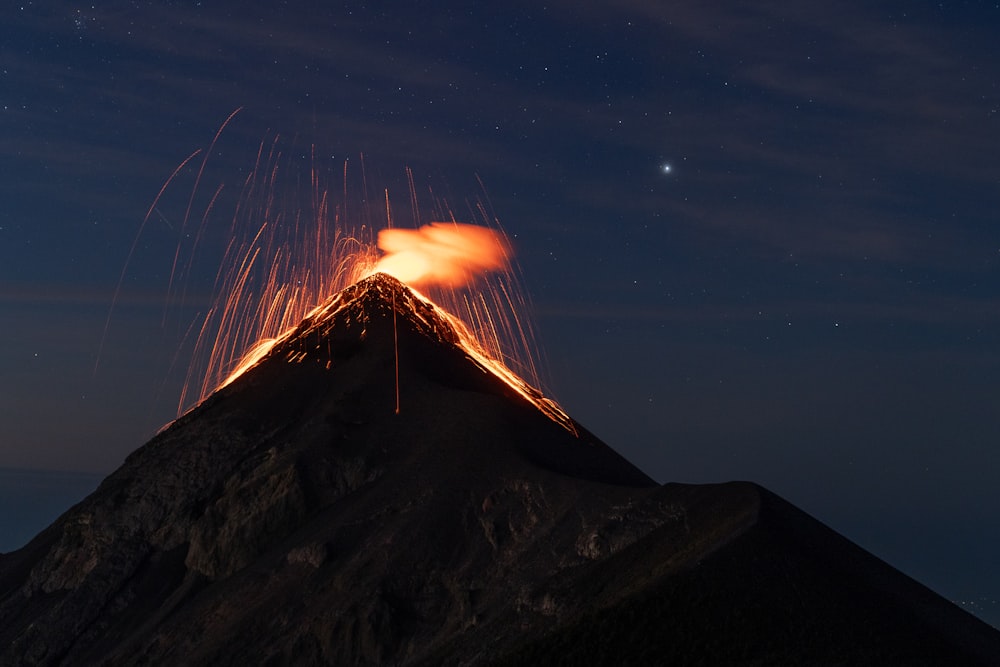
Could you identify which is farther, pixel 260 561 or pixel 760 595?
pixel 260 561

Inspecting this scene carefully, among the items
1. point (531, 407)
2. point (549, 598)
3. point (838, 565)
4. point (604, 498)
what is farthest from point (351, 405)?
point (838, 565)

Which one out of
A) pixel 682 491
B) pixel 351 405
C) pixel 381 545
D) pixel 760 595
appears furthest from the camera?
pixel 351 405

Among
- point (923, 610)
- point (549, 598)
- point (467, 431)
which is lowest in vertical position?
point (923, 610)

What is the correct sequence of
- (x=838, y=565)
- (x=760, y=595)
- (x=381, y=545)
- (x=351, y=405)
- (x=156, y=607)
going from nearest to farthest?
(x=760, y=595) < (x=838, y=565) < (x=381, y=545) < (x=156, y=607) < (x=351, y=405)

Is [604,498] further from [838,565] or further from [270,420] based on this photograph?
[270,420]

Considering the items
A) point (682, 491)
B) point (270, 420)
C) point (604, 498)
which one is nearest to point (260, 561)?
point (270, 420)

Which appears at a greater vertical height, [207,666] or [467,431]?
[467,431]
